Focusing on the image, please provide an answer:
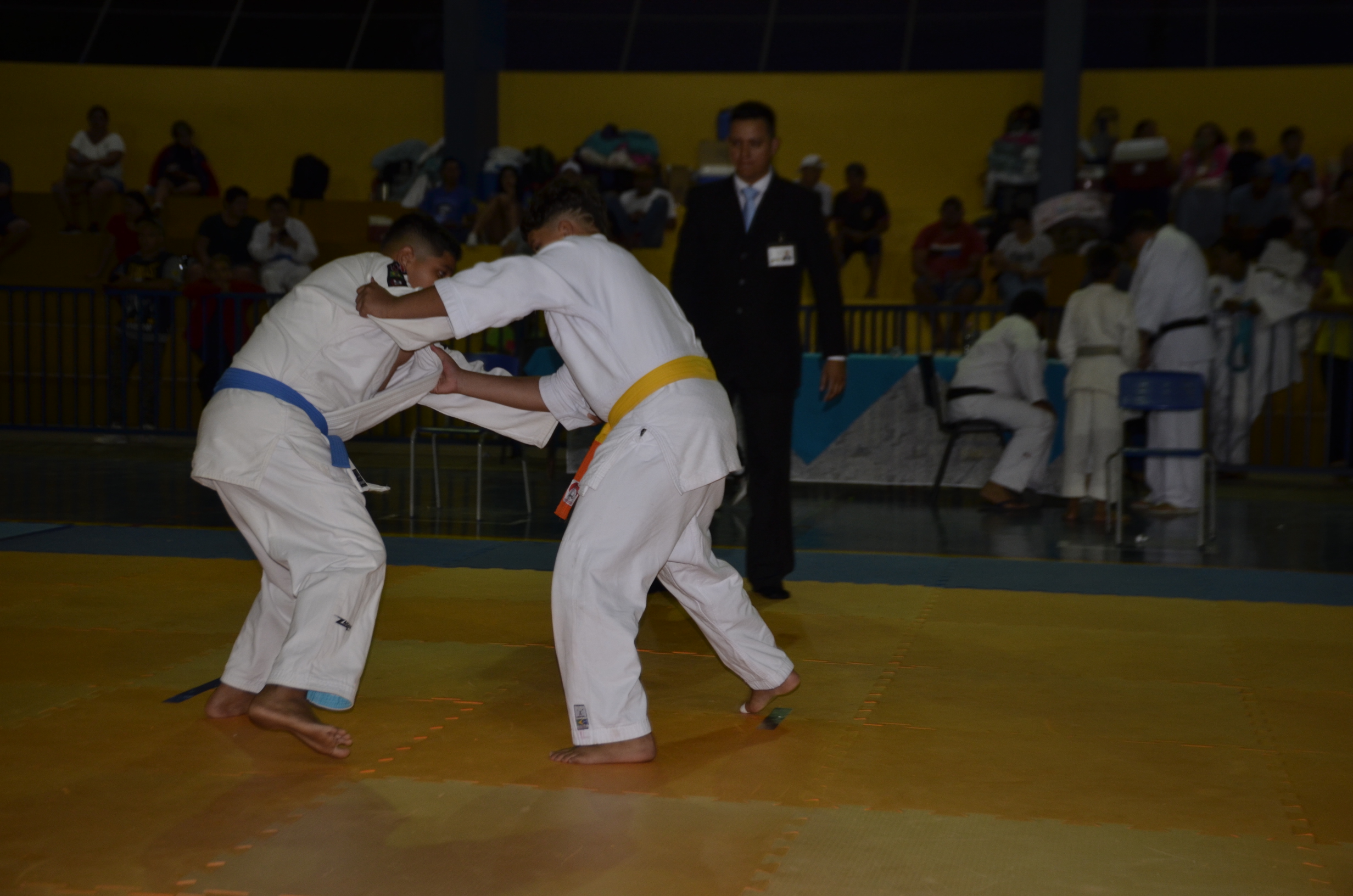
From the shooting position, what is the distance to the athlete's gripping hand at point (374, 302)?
10.8 ft

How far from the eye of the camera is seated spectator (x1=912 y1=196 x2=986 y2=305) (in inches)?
463

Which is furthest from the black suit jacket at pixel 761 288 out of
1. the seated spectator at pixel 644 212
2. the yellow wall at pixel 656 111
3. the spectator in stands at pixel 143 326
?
the yellow wall at pixel 656 111

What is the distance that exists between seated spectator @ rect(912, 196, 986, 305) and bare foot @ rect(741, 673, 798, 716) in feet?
27.4

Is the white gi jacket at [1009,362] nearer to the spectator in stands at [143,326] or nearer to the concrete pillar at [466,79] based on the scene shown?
the spectator in stands at [143,326]

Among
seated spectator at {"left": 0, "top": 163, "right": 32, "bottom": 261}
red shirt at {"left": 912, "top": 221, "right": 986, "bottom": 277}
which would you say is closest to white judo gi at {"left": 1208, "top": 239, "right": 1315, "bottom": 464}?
red shirt at {"left": 912, "top": 221, "right": 986, "bottom": 277}

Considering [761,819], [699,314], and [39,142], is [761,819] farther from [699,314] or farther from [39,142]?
[39,142]

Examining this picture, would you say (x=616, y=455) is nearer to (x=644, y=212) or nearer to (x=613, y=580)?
(x=613, y=580)

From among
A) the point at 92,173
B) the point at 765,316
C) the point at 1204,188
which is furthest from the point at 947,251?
the point at 92,173

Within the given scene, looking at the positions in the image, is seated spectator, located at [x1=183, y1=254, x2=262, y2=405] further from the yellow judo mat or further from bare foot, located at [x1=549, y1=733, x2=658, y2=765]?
bare foot, located at [x1=549, y1=733, x2=658, y2=765]

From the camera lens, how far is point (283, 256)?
37.0ft

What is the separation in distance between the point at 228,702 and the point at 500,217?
359 inches

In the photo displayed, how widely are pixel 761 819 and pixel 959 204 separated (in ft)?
31.8

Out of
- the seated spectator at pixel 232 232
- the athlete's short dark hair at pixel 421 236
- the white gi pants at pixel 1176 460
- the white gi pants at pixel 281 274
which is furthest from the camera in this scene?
the seated spectator at pixel 232 232

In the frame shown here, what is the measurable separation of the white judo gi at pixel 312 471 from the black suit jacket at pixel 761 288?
1851 mm
